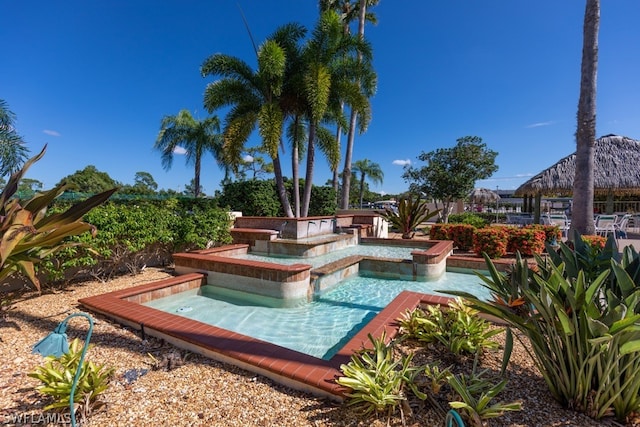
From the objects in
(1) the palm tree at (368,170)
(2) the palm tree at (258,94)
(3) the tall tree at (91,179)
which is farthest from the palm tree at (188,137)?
(3) the tall tree at (91,179)

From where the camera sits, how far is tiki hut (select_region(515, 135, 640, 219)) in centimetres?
1341

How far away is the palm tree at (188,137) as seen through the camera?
20.8 metres

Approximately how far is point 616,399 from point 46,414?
155 inches

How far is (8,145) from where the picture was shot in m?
6.87

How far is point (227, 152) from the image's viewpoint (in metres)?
11.2

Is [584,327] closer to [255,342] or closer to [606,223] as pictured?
[255,342]

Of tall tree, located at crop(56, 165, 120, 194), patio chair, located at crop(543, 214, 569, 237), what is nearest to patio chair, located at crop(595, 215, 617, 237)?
patio chair, located at crop(543, 214, 569, 237)

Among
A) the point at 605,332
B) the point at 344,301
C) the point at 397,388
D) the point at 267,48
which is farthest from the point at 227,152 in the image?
the point at 605,332

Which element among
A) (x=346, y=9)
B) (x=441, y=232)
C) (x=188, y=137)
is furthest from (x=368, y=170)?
(x=441, y=232)

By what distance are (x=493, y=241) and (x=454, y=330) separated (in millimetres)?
5816

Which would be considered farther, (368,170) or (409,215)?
(368,170)

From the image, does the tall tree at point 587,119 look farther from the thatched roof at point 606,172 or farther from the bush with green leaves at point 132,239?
the bush with green leaves at point 132,239

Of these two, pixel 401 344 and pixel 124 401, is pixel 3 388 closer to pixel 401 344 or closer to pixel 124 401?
pixel 124 401

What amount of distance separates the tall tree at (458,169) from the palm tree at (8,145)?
17.1 meters
